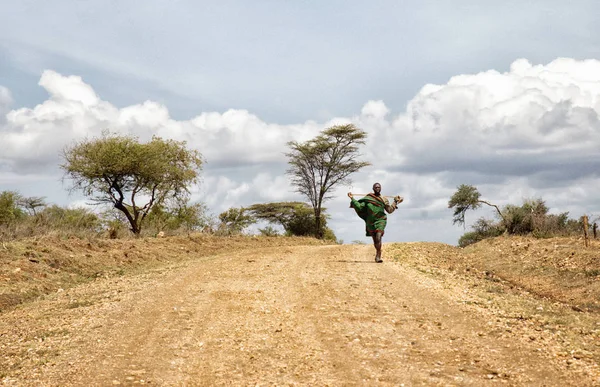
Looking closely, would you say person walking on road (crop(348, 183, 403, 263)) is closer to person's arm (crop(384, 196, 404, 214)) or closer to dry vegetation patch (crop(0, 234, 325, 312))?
person's arm (crop(384, 196, 404, 214))

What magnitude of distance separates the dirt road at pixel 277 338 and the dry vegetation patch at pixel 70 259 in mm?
1428

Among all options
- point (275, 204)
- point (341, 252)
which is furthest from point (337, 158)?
point (341, 252)

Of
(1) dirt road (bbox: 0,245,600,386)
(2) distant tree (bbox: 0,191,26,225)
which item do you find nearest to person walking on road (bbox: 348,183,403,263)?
(1) dirt road (bbox: 0,245,600,386)

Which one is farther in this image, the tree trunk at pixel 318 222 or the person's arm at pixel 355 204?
the tree trunk at pixel 318 222

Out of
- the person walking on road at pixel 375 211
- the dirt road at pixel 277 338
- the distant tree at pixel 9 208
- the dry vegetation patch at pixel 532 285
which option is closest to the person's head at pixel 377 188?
the person walking on road at pixel 375 211

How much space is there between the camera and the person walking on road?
1894 cm

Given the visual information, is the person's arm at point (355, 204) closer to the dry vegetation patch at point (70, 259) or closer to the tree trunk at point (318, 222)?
the dry vegetation patch at point (70, 259)

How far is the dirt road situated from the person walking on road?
15.4 feet

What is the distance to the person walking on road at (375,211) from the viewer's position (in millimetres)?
18938

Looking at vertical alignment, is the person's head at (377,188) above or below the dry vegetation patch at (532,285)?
above

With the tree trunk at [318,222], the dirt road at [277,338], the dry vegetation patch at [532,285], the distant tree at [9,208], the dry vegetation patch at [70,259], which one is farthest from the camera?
the tree trunk at [318,222]

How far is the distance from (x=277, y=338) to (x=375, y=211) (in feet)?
35.9

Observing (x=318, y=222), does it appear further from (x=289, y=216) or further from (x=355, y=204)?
(x=355, y=204)

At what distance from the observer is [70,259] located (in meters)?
17.8
